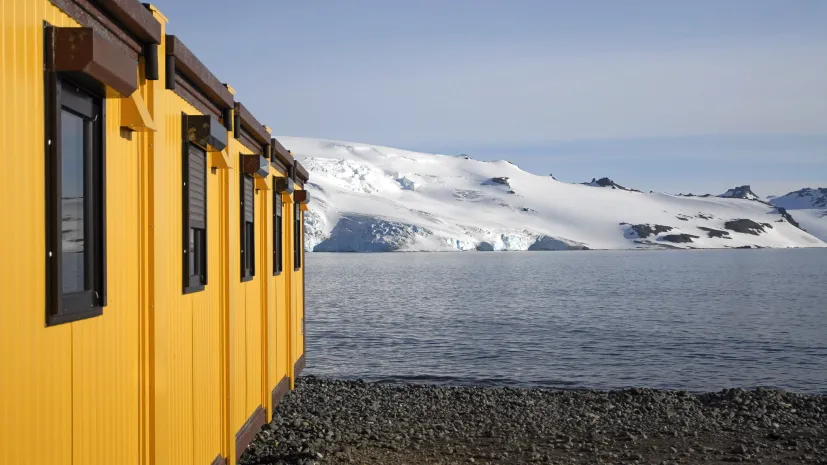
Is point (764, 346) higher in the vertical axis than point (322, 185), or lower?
lower

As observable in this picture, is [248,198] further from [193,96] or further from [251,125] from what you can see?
[193,96]

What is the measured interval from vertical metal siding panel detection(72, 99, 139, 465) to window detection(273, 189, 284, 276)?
7288 mm

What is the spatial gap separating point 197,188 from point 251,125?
296 centimetres

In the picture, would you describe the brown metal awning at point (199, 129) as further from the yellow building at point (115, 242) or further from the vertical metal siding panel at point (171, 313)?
the vertical metal siding panel at point (171, 313)

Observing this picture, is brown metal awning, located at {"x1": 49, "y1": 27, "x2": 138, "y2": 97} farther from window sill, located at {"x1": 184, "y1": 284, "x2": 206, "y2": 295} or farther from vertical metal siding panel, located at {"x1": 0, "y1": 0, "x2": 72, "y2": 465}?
window sill, located at {"x1": 184, "y1": 284, "x2": 206, "y2": 295}

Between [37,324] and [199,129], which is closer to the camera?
[37,324]

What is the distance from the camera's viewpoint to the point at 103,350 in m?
4.97

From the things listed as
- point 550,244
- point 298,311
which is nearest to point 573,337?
point 298,311

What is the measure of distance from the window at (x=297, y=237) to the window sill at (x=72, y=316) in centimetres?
1145

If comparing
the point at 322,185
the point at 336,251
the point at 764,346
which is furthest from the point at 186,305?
the point at 322,185

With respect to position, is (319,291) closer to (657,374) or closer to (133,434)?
(657,374)

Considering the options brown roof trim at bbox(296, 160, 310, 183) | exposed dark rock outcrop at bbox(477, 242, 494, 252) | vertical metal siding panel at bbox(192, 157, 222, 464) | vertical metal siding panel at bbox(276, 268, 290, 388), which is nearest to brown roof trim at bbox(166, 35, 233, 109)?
vertical metal siding panel at bbox(192, 157, 222, 464)

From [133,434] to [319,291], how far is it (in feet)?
178

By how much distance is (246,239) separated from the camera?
10102mm
